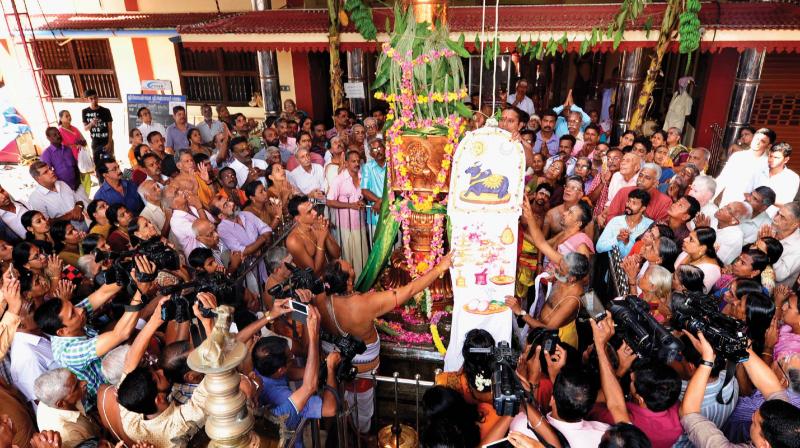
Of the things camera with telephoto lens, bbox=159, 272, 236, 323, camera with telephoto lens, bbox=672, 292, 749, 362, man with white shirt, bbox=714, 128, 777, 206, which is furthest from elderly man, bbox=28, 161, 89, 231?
man with white shirt, bbox=714, 128, 777, 206

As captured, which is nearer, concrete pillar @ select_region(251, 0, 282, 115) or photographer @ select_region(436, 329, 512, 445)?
photographer @ select_region(436, 329, 512, 445)

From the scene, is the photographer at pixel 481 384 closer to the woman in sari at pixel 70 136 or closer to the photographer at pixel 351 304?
the photographer at pixel 351 304

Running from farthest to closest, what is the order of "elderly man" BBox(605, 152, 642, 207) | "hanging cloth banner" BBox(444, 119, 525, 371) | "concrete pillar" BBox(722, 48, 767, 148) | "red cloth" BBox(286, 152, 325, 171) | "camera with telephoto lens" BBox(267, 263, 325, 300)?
"concrete pillar" BBox(722, 48, 767, 148) → "red cloth" BBox(286, 152, 325, 171) → "elderly man" BBox(605, 152, 642, 207) → "hanging cloth banner" BBox(444, 119, 525, 371) → "camera with telephoto lens" BBox(267, 263, 325, 300)

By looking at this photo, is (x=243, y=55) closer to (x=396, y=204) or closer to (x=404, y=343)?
(x=396, y=204)

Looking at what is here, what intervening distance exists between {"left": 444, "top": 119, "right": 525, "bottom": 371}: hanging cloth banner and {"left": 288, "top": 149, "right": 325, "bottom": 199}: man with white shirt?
8.76 feet

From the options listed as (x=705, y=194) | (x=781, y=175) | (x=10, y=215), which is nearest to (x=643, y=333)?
(x=705, y=194)

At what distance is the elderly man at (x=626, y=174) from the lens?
552 cm

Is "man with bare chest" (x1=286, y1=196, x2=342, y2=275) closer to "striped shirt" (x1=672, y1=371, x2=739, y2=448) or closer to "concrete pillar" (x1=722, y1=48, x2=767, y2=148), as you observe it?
"striped shirt" (x1=672, y1=371, x2=739, y2=448)

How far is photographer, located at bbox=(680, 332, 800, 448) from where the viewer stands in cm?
220

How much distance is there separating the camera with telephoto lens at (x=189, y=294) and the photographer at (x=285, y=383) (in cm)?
40

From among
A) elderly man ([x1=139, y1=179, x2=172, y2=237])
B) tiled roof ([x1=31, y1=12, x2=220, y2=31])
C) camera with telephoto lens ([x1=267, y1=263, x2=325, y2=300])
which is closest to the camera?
camera with telephoto lens ([x1=267, y1=263, x2=325, y2=300])

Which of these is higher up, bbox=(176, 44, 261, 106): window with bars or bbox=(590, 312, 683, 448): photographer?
bbox=(176, 44, 261, 106): window with bars

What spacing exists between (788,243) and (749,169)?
1.93 m

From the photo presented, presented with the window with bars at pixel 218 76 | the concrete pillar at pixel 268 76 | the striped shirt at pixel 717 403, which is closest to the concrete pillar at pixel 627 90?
the concrete pillar at pixel 268 76
